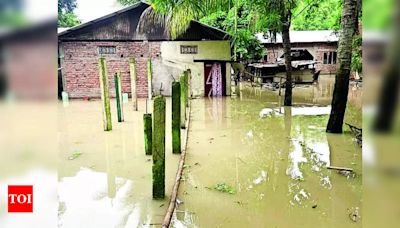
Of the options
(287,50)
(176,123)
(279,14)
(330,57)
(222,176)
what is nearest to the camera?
(222,176)

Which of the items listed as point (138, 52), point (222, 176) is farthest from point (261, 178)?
point (138, 52)

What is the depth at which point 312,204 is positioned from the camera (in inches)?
221

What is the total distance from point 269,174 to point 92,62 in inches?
540

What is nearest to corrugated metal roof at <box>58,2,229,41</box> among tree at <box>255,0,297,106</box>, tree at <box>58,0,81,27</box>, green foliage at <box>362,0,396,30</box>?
tree at <box>255,0,297,106</box>

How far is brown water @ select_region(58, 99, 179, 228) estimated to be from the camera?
5191 mm

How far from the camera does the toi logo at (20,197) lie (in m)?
1.24

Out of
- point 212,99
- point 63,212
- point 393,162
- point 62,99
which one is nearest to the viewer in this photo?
point 393,162

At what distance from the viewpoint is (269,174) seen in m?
7.09

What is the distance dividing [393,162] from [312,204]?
5104 mm

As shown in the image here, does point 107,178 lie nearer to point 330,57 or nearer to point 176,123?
point 176,123

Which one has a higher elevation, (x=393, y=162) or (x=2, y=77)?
(x=2, y=77)

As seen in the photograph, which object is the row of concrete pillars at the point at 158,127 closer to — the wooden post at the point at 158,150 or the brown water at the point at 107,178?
the wooden post at the point at 158,150

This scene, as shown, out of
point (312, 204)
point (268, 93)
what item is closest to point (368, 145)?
point (312, 204)

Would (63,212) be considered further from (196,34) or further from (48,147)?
(196,34)
